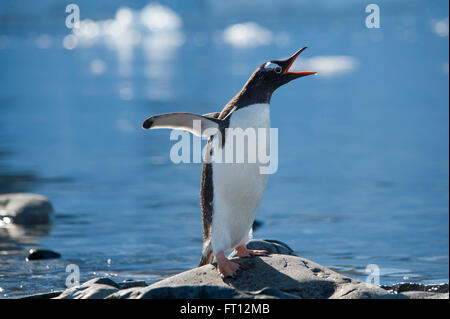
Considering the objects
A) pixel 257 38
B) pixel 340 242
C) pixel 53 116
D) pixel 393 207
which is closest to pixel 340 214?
pixel 393 207

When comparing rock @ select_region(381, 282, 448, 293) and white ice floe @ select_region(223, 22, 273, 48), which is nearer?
rock @ select_region(381, 282, 448, 293)

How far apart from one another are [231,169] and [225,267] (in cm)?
91

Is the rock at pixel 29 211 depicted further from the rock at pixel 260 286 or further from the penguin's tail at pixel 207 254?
the penguin's tail at pixel 207 254

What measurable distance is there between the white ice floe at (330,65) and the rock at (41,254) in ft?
149

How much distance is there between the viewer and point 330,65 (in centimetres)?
6956

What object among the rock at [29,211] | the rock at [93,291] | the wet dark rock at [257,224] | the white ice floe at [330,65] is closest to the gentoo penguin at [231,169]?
the rock at [93,291]

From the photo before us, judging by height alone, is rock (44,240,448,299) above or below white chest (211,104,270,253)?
below

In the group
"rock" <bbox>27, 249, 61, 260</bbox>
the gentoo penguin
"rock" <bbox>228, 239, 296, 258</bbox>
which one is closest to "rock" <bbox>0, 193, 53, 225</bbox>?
"rock" <bbox>27, 249, 61, 260</bbox>

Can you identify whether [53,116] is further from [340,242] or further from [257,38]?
[257,38]

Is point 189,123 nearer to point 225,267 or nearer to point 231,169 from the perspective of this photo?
point 231,169

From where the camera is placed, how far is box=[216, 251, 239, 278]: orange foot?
Result: 6.96m

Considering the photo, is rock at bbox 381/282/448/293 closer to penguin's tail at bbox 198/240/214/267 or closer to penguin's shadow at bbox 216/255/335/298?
penguin's shadow at bbox 216/255/335/298

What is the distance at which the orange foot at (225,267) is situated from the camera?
6.96 meters

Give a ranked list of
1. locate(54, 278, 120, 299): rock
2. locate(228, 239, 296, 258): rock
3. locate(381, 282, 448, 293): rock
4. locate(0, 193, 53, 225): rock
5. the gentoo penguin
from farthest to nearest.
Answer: locate(0, 193, 53, 225): rock < locate(228, 239, 296, 258): rock < locate(381, 282, 448, 293): rock < the gentoo penguin < locate(54, 278, 120, 299): rock
